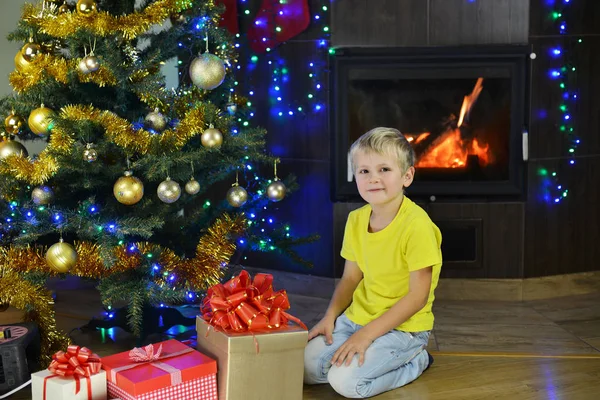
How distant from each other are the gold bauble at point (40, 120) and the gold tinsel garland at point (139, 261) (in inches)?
16.2

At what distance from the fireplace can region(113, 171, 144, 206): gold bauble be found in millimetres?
1208

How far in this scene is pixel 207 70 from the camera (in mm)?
2727

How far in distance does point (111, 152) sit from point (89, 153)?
14 cm

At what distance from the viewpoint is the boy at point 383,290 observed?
239cm

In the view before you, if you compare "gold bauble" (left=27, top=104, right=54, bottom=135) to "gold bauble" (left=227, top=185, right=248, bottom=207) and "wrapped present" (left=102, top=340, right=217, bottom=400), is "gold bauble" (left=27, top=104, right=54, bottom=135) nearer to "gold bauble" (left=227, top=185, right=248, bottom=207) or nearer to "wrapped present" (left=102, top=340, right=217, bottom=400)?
"gold bauble" (left=227, top=185, right=248, bottom=207)

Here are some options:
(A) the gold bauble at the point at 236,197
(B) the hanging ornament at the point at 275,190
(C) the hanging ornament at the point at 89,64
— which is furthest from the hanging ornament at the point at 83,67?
(B) the hanging ornament at the point at 275,190

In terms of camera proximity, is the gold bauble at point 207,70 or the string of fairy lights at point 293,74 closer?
the gold bauble at point 207,70

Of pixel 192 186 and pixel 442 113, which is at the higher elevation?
pixel 442 113

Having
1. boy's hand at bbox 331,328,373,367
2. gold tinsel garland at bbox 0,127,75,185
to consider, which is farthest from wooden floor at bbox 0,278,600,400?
gold tinsel garland at bbox 0,127,75,185

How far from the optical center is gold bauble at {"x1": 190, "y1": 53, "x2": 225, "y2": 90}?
8.95 feet

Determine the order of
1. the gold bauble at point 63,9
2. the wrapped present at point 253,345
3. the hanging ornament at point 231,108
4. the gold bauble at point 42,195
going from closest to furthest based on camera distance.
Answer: the wrapped present at point 253,345 < the gold bauble at point 42,195 < the gold bauble at point 63,9 < the hanging ornament at point 231,108

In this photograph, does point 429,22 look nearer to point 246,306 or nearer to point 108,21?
point 108,21

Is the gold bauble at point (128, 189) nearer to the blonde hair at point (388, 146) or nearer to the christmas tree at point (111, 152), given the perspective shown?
the christmas tree at point (111, 152)

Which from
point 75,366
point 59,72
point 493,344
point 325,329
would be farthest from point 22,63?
point 493,344
